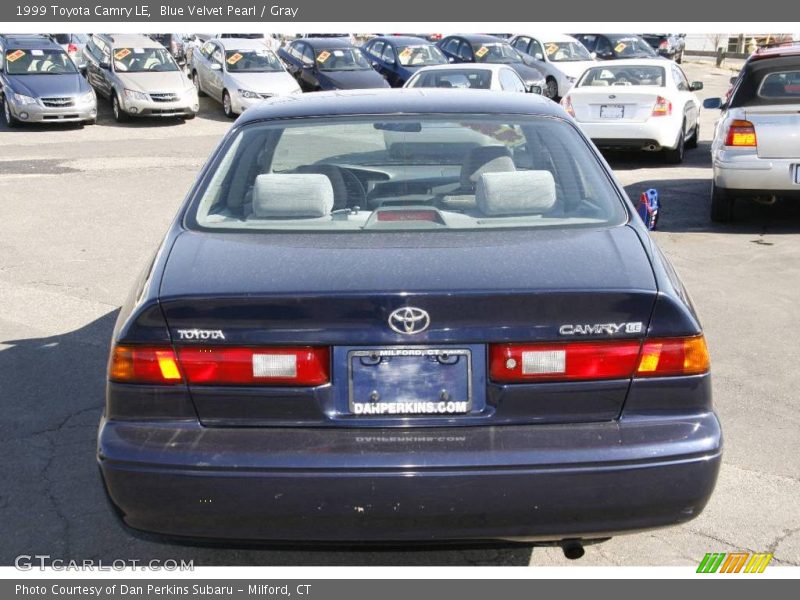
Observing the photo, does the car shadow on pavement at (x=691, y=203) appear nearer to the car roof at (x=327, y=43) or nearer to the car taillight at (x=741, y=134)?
the car taillight at (x=741, y=134)

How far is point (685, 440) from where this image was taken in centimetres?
315

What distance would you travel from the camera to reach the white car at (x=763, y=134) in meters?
9.62

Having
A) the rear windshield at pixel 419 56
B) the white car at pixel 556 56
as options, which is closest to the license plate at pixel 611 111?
the white car at pixel 556 56

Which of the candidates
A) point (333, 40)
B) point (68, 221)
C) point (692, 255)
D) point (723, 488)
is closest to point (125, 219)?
point (68, 221)

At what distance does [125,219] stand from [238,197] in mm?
7211

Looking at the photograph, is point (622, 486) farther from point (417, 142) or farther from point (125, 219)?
point (125, 219)

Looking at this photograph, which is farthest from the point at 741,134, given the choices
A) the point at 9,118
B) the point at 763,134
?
the point at 9,118

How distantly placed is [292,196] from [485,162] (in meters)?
0.91

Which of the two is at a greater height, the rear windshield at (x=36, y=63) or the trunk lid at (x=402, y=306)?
the trunk lid at (x=402, y=306)

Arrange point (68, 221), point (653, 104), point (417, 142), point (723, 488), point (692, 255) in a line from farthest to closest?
point (653, 104), point (68, 221), point (692, 255), point (417, 142), point (723, 488)

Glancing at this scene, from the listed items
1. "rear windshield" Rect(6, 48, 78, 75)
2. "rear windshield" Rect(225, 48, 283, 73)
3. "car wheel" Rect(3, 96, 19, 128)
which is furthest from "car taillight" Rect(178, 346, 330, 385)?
"rear windshield" Rect(225, 48, 283, 73)

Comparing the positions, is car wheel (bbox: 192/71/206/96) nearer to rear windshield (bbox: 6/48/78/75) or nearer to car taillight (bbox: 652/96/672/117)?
rear windshield (bbox: 6/48/78/75)

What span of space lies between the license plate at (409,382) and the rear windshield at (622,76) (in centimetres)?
1293

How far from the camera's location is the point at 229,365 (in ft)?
10.3
